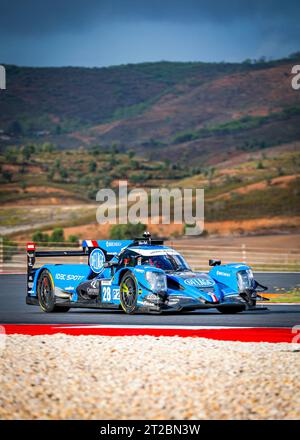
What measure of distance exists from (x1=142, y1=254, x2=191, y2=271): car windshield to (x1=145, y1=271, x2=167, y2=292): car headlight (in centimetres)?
81

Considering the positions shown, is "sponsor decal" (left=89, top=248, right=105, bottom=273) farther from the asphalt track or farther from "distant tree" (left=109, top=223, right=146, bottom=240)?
"distant tree" (left=109, top=223, right=146, bottom=240)

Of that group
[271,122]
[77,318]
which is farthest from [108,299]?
[271,122]

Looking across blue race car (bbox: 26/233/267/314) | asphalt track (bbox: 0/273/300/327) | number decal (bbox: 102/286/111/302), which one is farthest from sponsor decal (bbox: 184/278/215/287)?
number decal (bbox: 102/286/111/302)

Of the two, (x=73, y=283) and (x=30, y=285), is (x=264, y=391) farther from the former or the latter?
(x=30, y=285)

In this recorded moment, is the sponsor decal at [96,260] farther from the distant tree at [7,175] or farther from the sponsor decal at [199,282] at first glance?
the distant tree at [7,175]

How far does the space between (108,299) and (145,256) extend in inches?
44.3

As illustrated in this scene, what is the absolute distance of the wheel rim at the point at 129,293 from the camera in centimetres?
1895

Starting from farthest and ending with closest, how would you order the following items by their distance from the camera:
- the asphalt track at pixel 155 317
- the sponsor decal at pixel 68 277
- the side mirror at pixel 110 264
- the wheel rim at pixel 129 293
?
the sponsor decal at pixel 68 277 → the side mirror at pixel 110 264 → the wheel rim at pixel 129 293 → the asphalt track at pixel 155 317

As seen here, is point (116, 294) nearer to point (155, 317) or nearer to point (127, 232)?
point (155, 317)

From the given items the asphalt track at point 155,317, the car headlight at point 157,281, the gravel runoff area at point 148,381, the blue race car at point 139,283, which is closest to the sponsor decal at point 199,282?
the blue race car at point 139,283

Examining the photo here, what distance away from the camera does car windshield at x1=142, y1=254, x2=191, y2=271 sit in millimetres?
19391

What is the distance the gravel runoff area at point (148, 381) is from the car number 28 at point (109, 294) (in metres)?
5.40

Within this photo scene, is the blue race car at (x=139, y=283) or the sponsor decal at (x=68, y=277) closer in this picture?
the blue race car at (x=139, y=283)

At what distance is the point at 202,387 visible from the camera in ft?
34.4
